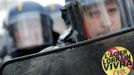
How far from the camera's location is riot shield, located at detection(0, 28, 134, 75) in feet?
5.51

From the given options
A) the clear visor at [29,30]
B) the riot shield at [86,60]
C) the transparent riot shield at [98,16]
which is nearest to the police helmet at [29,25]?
the clear visor at [29,30]

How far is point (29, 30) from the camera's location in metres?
6.18

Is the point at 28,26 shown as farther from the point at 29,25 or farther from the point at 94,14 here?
the point at 94,14

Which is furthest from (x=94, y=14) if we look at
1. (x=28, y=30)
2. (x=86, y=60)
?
(x=28, y=30)

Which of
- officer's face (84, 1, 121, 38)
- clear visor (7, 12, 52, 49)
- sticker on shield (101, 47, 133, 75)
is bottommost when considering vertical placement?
clear visor (7, 12, 52, 49)

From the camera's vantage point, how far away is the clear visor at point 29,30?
6.04 m

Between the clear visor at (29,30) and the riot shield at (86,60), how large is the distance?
4191mm

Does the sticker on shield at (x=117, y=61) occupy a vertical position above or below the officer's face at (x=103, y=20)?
below

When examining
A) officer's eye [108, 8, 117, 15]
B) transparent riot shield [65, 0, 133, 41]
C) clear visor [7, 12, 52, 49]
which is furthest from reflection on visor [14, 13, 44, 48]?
officer's eye [108, 8, 117, 15]

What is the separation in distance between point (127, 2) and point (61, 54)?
47 centimetres

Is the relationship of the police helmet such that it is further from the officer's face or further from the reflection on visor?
the officer's face

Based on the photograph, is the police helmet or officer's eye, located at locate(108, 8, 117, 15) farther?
the police helmet

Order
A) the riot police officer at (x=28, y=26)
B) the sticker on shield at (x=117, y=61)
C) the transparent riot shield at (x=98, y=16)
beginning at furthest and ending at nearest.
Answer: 1. the riot police officer at (x=28, y=26)
2. the transparent riot shield at (x=98, y=16)
3. the sticker on shield at (x=117, y=61)

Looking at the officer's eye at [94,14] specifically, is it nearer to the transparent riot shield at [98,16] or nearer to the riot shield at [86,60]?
the transparent riot shield at [98,16]
